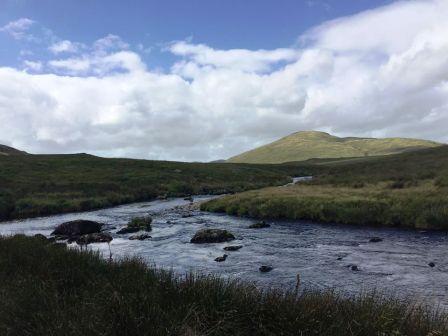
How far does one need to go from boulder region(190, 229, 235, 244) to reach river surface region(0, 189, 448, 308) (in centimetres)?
78

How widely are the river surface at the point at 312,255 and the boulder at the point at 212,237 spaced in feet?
2.57

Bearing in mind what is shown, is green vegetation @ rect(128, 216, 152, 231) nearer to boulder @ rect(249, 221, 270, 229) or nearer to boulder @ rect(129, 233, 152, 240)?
boulder @ rect(129, 233, 152, 240)

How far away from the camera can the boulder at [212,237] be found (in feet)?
97.5

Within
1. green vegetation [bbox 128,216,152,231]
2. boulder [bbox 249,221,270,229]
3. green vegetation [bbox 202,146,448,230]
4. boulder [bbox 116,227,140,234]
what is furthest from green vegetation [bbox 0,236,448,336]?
green vegetation [bbox 128,216,152,231]

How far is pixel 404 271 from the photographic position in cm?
2019

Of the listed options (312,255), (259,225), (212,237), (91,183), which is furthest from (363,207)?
(91,183)

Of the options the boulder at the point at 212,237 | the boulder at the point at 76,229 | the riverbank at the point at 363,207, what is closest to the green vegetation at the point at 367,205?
the riverbank at the point at 363,207

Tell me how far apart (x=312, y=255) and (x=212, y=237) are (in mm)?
8247

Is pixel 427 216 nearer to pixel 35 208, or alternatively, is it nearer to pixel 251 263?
pixel 251 263

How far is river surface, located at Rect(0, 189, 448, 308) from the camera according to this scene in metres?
18.3

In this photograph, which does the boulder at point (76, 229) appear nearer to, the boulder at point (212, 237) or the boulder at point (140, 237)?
the boulder at point (140, 237)

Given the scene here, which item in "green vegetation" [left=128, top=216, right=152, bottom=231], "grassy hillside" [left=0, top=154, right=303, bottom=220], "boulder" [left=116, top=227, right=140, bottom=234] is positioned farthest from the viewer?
"grassy hillside" [left=0, top=154, right=303, bottom=220]

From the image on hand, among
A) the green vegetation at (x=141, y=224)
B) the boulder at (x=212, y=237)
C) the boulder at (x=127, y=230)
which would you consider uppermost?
the green vegetation at (x=141, y=224)

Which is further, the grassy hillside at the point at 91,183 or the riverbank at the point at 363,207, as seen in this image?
the grassy hillside at the point at 91,183
